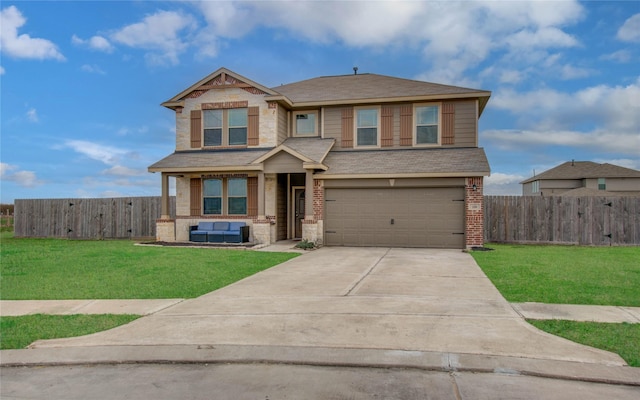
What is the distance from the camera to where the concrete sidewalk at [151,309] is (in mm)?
6938

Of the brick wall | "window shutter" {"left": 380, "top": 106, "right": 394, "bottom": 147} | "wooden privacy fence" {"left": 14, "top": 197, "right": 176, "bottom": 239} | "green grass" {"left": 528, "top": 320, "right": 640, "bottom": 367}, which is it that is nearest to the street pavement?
"green grass" {"left": 528, "top": 320, "right": 640, "bottom": 367}

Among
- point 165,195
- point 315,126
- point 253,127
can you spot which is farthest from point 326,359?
point 165,195

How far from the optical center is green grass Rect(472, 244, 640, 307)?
8320mm

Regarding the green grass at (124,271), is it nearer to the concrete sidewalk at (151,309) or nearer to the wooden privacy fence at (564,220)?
the concrete sidewalk at (151,309)

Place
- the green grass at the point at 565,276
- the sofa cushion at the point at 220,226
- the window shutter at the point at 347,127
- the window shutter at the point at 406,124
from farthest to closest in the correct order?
the window shutter at the point at 347,127 → the sofa cushion at the point at 220,226 → the window shutter at the point at 406,124 → the green grass at the point at 565,276

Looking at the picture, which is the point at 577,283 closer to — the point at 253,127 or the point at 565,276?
the point at 565,276

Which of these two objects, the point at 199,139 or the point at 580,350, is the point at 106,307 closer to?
the point at 580,350

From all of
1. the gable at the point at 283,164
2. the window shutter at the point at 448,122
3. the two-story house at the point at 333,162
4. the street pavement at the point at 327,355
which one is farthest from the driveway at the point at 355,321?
the window shutter at the point at 448,122

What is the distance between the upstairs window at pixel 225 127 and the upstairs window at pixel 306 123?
89.1 inches

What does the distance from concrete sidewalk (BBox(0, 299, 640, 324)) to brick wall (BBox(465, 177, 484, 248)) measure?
9.31 meters

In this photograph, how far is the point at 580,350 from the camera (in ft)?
17.8

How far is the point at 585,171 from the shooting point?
131 ft

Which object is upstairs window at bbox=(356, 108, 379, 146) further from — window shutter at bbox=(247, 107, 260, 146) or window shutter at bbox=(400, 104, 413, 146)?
window shutter at bbox=(247, 107, 260, 146)

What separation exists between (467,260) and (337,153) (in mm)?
7617
